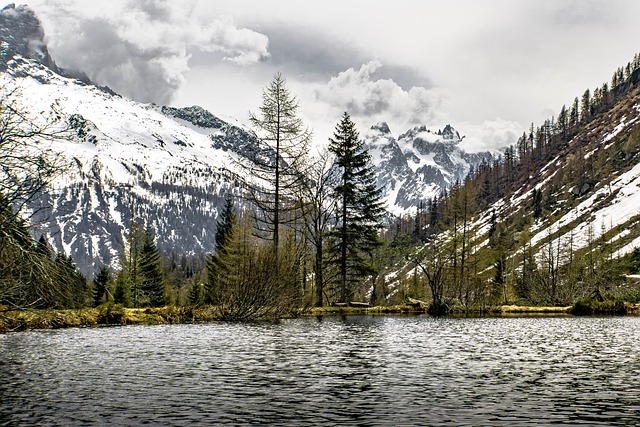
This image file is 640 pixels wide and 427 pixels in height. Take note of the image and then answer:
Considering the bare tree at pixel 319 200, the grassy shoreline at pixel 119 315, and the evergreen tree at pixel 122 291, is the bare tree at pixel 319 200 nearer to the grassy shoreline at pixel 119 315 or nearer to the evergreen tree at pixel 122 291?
the grassy shoreline at pixel 119 315

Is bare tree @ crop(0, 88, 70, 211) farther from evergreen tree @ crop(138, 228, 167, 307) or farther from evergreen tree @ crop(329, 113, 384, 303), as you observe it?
evergreen tree @ crop(138, 228, 167, 307)

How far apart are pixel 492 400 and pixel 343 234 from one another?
4074 cm

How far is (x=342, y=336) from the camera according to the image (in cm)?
2302

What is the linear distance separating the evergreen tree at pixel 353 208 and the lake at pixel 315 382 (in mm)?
29922

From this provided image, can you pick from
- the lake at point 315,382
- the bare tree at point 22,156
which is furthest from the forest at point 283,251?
the lake at point 315,382

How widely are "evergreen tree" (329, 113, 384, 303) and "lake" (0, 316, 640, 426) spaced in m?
29.9

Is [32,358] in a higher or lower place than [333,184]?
lower

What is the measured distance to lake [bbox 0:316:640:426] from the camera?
8500 mm

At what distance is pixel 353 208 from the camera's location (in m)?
51.0

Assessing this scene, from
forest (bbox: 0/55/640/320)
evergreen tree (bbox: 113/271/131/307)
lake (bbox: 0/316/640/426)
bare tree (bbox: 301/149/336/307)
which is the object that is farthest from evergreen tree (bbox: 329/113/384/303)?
lake (bbox: 0/316/640/426)

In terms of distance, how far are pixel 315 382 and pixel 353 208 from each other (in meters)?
39.7

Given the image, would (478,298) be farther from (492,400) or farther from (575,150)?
(575,150)

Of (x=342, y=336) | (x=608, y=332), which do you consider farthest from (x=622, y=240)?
(x=342, y=336)

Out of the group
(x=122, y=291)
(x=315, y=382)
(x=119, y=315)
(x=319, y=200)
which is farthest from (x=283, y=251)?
(x=315, y=382)
